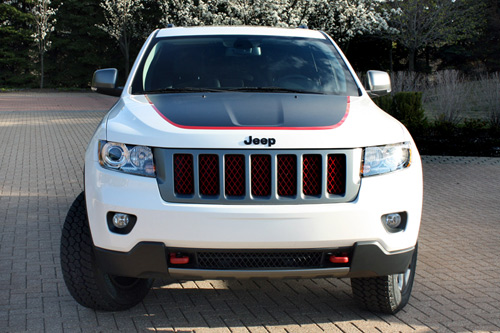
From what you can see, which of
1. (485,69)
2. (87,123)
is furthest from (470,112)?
(485,69)

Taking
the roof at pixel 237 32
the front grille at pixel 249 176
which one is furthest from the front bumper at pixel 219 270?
the roof at pixel 237 32

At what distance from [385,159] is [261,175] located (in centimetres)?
73

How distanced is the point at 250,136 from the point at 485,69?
35695mm

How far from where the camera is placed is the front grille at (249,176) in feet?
10.6

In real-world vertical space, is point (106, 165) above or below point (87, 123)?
above

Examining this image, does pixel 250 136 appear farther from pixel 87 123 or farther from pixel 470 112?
pixel 87 123

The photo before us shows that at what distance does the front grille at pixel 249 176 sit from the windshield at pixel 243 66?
4.13ft

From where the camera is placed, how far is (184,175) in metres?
3.28

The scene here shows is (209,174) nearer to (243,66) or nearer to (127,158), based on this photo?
(127,158)

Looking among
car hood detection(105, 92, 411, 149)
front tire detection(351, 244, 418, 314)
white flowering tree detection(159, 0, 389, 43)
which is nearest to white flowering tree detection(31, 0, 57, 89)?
white flowering tree detection(159, 0, 389, 43)

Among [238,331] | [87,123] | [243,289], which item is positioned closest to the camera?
[238,331]

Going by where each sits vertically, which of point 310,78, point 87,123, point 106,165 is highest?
point 310,78

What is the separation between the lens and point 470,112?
16.4 m

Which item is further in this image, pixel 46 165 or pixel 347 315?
pixel 46 165
